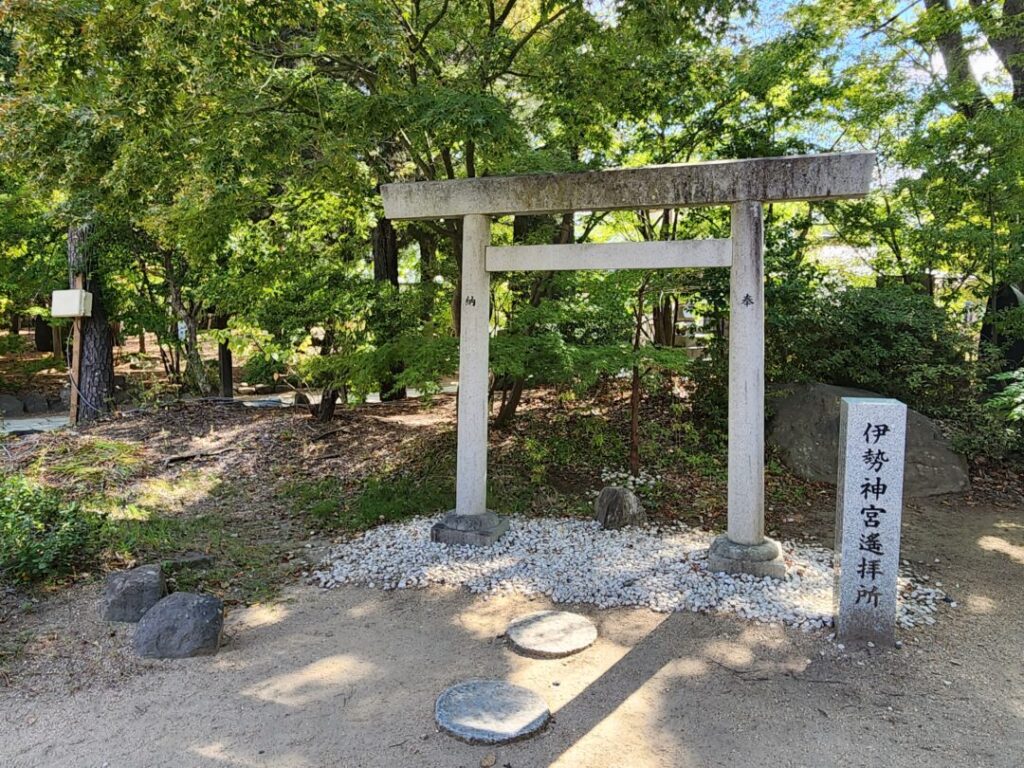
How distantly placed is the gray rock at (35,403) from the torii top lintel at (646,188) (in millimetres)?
12886

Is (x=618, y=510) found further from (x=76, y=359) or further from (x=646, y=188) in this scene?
(x=76, y=359)

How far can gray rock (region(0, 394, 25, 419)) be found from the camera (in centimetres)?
1430

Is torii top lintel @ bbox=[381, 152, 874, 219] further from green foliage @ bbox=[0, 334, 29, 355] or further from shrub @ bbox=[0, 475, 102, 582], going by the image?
green foliage @ bbox=[0, 334, 29, 355]

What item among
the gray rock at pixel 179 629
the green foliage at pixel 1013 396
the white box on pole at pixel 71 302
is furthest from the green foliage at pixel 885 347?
the white box on pole at pixel 71 302

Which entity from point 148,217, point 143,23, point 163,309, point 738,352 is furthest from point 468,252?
point 163,309

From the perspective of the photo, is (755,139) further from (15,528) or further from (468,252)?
(15,528)

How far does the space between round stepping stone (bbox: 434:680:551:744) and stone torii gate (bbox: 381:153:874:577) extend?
2.37 m

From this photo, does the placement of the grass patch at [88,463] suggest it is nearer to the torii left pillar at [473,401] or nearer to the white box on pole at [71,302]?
the white box on pole at [71,302]

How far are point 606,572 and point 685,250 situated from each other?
2849 mm

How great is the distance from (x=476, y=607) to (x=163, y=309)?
11.3 m

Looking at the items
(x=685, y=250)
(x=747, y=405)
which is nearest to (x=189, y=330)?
(x=685, y=250)

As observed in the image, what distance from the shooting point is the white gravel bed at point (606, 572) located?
5055 millimetres

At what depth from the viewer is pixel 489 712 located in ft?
11.9

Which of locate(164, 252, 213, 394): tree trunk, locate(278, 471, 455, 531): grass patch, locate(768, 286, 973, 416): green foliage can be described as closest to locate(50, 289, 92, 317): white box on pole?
locate(164, 252, 213, 394): tree trunk
